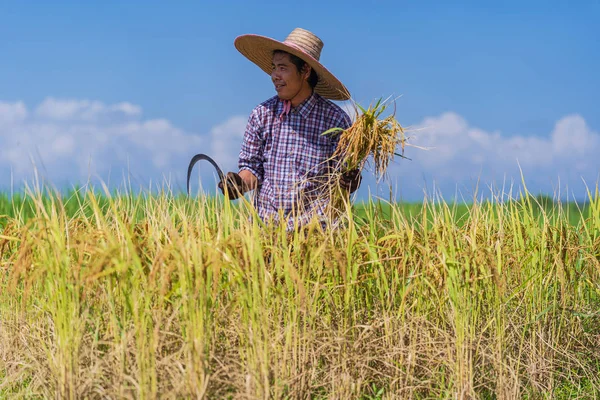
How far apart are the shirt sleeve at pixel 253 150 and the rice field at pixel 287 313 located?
762 millimetres

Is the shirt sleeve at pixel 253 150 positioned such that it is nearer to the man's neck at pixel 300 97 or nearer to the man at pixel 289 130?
the man at pixel 289 130

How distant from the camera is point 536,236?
3.89 metres

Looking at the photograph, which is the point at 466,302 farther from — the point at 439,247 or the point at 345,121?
the point at 345,121

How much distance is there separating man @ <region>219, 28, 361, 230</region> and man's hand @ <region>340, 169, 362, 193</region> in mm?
145

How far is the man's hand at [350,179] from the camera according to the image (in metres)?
3.63

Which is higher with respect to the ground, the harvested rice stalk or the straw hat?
the straw hat

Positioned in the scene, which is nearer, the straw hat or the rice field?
the rice field

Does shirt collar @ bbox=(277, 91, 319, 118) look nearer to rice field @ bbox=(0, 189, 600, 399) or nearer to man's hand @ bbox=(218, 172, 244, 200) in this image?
man's hand @ bbox=(218, 172, 244, 200)

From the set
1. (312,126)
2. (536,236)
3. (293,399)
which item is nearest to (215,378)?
(293,399)

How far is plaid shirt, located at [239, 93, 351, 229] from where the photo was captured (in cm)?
388

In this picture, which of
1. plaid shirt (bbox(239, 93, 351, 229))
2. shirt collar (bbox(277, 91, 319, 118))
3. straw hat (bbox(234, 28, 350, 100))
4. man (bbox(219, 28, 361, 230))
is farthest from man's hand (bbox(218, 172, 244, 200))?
straw hat (bbox(234, 28, 350, 100))

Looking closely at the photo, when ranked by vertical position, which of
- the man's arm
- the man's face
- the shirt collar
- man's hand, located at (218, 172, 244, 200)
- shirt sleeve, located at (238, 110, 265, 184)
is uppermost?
the man's face

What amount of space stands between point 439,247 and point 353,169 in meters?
0.77

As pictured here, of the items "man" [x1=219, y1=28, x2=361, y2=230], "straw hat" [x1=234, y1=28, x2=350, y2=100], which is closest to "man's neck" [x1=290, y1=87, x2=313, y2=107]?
"man" [x1=219, y1=28, x2=361, y2=230]
